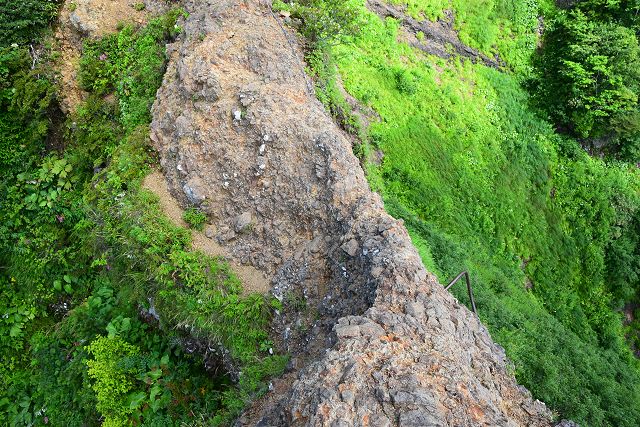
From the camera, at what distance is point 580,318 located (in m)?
13.4

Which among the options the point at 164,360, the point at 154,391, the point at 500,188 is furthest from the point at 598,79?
the point at 154,391

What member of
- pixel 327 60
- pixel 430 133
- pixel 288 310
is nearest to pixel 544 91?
pixel 430 133

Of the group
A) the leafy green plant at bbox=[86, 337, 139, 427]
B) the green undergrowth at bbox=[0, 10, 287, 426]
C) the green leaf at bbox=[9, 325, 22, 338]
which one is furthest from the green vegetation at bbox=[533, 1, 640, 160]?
the green leaf at bbox=[9, 325, 22, 338]

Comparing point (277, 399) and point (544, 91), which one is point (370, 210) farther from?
point (544, 91)

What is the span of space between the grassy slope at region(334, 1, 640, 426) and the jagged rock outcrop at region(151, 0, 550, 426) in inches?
163

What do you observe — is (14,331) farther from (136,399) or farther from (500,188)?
(500,188)

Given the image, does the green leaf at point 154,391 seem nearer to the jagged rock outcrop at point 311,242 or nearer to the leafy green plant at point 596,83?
the jagged rock outcrop at point 311,242

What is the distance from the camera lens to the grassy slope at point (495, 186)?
1206 centimetres

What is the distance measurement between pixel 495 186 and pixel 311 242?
29.7 feet

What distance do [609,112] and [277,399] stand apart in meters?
14.9

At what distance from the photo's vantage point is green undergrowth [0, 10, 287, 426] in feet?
22.1

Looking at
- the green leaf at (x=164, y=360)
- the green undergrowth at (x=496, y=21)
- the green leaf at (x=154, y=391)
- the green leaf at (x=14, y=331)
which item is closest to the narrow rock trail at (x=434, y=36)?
the green undergrowth at (x=496, y=21)

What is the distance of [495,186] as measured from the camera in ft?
46.0

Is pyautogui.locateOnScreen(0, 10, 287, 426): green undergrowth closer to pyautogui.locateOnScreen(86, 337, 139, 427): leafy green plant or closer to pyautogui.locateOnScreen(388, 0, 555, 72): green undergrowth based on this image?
pyautogui.locateOnScreen(86, 337, 139, 427): leafy green plant
